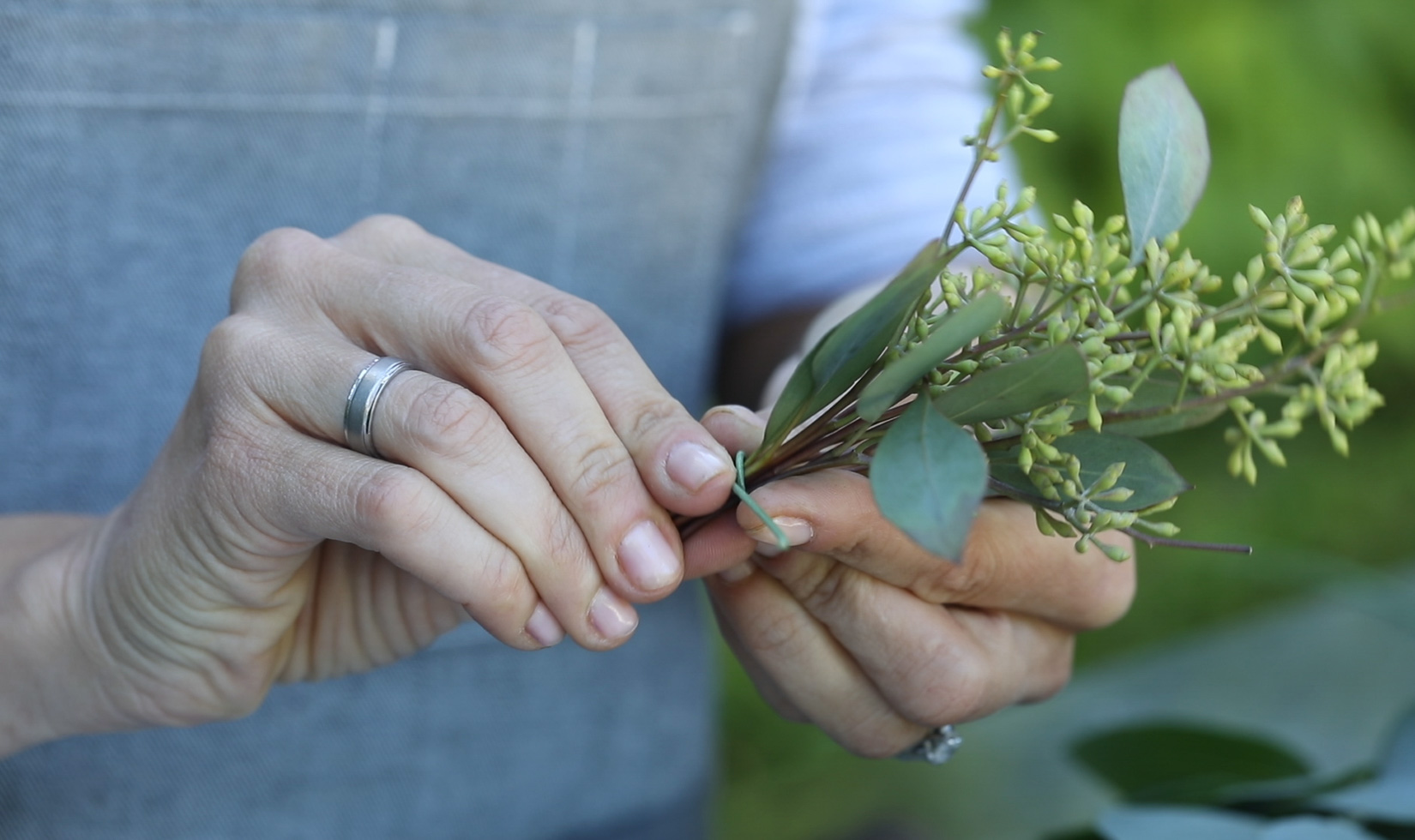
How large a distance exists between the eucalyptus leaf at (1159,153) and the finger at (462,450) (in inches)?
12.5

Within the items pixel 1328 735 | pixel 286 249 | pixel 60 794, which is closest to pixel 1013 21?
pixel 1328 735

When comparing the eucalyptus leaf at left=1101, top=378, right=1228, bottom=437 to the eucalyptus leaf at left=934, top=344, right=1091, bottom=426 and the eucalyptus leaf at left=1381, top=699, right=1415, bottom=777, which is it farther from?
the eucalyptus leaf at left=1381, top=699, right=1415, bottom=777

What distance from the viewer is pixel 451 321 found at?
56cm

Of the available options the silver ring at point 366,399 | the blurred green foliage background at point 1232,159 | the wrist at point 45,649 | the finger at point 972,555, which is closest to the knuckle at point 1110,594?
the finger at point 972,555

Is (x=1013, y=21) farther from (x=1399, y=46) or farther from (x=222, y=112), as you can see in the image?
(x=222, y=112)

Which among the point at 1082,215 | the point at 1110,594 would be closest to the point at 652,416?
the point at 1082,215

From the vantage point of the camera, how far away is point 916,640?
668 mm

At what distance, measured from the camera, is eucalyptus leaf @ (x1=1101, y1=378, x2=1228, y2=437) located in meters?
0.55

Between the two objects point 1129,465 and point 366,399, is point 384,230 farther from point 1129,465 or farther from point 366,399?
point 1129,465

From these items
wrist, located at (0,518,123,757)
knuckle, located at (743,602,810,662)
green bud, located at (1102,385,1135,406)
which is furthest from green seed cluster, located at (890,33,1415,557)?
wrist, located at (0,518,123,757)

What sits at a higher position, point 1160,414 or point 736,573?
point 1160,414

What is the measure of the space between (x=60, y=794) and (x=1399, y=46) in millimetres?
2954

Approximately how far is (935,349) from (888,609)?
0.81 feet

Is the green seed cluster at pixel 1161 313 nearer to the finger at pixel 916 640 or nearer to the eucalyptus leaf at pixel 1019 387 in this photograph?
the eucalyptus leaf at pixel 1019 387
